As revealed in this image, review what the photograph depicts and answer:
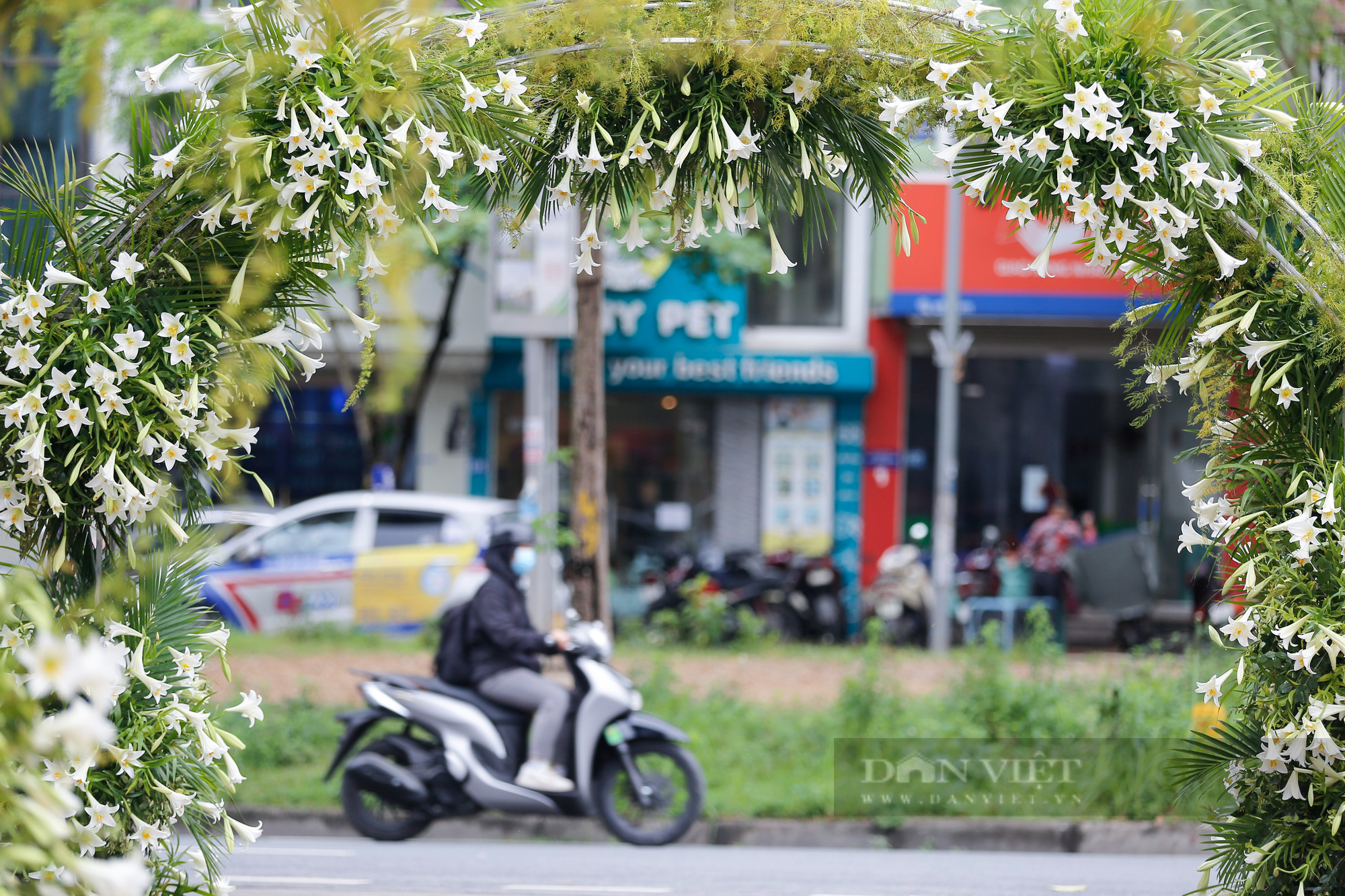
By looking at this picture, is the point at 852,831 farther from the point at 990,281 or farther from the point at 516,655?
the point at 990,281

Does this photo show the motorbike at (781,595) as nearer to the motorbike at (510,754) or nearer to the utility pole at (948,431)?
the utility pole at (948,431)

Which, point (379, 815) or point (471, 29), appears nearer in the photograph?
point (471, 29)

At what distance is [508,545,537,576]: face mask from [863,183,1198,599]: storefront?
10.4m

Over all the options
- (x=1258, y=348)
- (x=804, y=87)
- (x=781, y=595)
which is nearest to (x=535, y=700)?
(x=804, y=87)

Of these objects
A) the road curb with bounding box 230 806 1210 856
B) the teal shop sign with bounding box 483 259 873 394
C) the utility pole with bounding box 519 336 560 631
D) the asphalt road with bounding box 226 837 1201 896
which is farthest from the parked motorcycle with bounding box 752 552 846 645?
the asphalt road with bounding box 226 837 1201 896

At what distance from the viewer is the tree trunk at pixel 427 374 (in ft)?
52.5

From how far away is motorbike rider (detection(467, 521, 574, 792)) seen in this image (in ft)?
21.6

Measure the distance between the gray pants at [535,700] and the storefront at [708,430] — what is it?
30.2 ft

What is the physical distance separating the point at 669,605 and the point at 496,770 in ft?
25.3

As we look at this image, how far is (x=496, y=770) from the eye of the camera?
6.68 metres

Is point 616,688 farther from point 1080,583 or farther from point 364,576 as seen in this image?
point 1080,583

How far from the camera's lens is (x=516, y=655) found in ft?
22.3

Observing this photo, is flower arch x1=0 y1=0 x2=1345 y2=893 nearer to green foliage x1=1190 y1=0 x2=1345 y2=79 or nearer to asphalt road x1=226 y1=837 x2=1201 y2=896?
asphalt road x1=226 y1=837 x2=1201 y2=896

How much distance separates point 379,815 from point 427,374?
10070 millimetres
